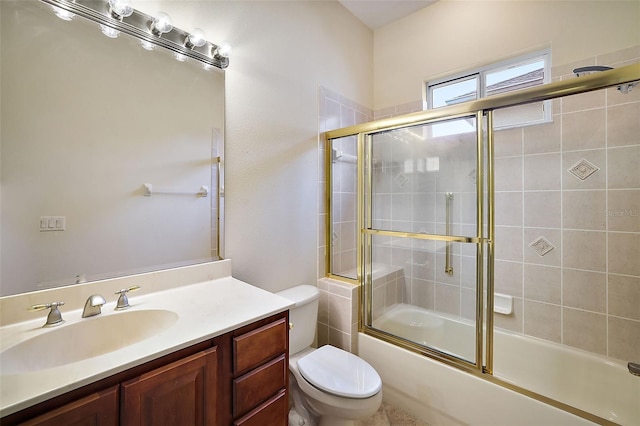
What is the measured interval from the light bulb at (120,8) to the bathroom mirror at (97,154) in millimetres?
86

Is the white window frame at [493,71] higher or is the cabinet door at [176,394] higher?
the white window frame at [493,71]

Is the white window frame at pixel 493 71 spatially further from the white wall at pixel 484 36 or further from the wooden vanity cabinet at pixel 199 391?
the wooden vanity cabinet at pixel 199 391

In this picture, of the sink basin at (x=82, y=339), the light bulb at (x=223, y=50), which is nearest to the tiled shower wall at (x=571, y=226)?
the light bulb at (x=223, y=50)

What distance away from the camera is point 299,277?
74.5 inches

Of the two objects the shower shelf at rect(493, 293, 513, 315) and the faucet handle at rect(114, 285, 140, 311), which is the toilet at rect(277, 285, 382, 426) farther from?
the shower shelf at rect(493, 293, 513, 315)

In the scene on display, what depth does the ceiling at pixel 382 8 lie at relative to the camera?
221 cm

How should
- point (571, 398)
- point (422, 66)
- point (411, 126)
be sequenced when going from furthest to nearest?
1. point (422, 66)
2. point (411, 126)
3. point (571, 398)

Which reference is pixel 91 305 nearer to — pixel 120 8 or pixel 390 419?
pixel 120 8

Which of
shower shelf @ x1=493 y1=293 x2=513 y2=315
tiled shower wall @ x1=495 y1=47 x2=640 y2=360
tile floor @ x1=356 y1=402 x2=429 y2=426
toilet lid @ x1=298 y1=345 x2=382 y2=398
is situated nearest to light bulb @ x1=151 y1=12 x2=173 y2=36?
toilet lid @ x1=298 y1=345 x2=382 y2=398

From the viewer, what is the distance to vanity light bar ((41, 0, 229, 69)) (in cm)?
105

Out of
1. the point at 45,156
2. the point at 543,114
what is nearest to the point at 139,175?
the point at 45,156

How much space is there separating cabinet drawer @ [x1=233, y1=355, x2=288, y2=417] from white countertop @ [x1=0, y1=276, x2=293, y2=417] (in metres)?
0.20

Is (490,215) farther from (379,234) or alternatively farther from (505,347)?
(505,347)

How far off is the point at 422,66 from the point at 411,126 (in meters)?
0.98
